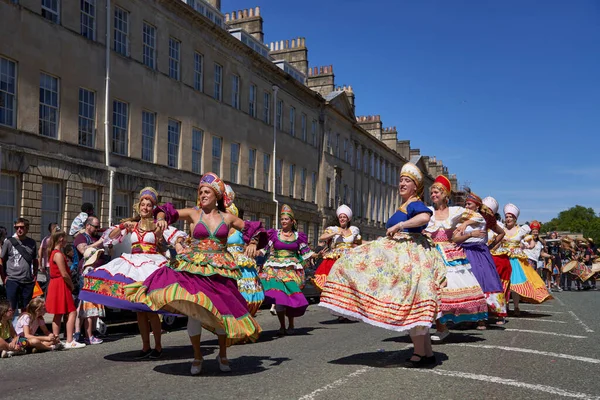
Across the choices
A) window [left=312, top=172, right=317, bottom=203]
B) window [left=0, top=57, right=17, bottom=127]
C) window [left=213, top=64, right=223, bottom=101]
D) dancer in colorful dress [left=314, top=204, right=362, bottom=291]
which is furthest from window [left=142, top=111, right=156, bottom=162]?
window [left=312, top=172, right=317, bottom=203]

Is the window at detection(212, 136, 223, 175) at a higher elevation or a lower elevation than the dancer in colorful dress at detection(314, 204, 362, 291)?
higher

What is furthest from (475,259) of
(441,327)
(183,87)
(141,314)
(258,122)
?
(258,122)

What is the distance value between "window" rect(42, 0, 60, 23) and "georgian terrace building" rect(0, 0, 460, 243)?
0.04 meters

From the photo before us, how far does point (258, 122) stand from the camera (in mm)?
36750

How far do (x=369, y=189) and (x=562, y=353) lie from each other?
5319 cm

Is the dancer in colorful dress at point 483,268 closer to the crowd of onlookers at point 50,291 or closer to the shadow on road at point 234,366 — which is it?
the shadow on road at point 234,366

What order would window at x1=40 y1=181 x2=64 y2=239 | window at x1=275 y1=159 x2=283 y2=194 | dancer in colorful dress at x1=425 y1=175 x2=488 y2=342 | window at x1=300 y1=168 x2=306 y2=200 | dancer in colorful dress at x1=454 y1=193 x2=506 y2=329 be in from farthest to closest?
1. window at x1=300 y1=168 x2=306 y2=200
2. window at x1=275 y1=159 x2=283 y2=194
3. window at x1=40 y1=181 x2=64 y2=239
4. dancer in colorful dress at x1=454 y1=193 x2=506 y2=329
5. dancer in colorful dress at x1=425 y1=175 x2=488 y2=342

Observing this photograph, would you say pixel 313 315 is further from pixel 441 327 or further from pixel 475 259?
pixel 441 327

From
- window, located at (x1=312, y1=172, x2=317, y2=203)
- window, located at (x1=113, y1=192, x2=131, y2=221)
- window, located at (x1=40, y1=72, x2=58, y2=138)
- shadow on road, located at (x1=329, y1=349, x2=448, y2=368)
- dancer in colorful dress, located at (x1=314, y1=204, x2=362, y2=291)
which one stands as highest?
window, located at (x1=40, y1=72, x2=58, y2=138)

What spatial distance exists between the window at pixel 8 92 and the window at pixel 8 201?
1586 mm

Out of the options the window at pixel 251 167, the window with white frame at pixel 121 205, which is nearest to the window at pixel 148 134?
the window with white frame at pixel 121 205

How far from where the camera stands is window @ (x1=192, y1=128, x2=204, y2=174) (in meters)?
30.3

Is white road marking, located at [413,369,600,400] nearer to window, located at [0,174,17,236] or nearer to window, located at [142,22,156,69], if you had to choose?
window, located at [0,174,17,236]

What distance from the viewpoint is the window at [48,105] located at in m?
21.3
